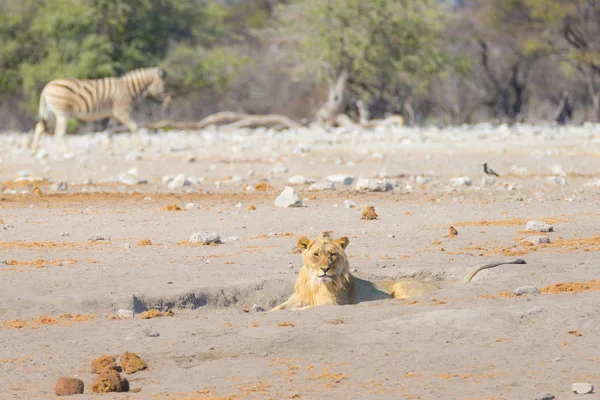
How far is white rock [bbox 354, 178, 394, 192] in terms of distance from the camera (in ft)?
41.7

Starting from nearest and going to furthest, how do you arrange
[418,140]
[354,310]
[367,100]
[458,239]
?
[354,310], [458,239], [418,140], [367,100]

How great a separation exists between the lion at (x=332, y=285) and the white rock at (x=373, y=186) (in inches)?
210

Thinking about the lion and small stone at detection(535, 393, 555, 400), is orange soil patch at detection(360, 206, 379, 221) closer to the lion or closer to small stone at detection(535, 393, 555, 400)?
the lion

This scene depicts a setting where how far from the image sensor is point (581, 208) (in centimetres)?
1085

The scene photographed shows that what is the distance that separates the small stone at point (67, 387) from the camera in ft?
16.9

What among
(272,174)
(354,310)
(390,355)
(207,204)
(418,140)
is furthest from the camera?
(418,140)

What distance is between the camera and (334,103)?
29609 millimetres

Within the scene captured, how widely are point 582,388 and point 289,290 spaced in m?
3.02

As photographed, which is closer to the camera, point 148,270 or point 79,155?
point 148,270

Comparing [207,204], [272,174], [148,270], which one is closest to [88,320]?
[148,270]

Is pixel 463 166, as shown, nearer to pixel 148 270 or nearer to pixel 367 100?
pixel 148 270

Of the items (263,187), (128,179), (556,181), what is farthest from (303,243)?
(128,179)

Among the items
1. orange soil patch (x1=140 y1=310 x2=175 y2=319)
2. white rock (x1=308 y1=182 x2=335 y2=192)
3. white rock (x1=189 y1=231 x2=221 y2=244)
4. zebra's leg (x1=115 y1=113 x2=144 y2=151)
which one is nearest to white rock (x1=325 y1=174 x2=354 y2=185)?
white rock (x1=308 y1=182 x2=335 y2=192)

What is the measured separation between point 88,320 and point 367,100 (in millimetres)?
25174
